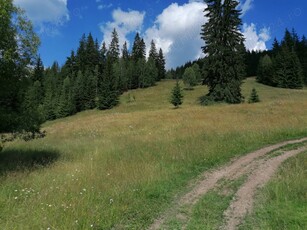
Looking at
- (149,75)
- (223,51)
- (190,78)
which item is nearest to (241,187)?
(223,51)

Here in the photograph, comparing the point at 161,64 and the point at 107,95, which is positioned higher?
the point at 161,64

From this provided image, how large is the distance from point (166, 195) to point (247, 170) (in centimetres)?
370

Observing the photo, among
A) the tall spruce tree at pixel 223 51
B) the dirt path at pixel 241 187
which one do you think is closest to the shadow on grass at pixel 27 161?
the dirt path at pixel 241 187

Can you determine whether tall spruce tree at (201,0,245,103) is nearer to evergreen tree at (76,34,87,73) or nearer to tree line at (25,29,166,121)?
tree line at (25,29,166,121)

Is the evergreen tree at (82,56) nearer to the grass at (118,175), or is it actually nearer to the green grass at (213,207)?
the grass at (118,175)

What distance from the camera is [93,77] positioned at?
96000 millimetres

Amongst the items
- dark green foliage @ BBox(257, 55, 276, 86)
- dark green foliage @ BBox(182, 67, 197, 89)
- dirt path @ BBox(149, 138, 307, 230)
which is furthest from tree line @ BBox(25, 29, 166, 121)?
dirt path @ BBox(149, 138, 307, 230)

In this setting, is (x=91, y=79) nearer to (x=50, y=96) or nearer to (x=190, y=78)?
(x=50, y=96)

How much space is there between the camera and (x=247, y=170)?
10883mm

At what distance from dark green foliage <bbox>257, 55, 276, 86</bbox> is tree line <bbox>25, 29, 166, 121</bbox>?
3835 cm

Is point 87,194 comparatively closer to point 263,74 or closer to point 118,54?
point 263,74

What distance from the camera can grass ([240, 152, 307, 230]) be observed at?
6.47 metres

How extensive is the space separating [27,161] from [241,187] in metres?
10.7

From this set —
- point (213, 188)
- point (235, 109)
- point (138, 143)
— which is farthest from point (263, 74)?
point (213, 188)
